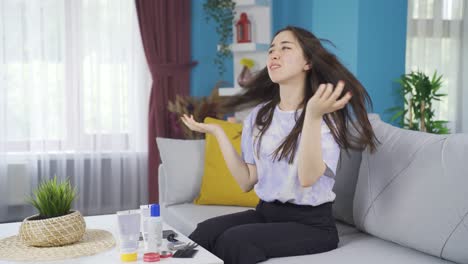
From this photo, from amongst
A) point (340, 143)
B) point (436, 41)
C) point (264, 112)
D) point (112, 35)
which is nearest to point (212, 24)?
point (112, 35)

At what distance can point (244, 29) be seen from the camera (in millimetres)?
4328

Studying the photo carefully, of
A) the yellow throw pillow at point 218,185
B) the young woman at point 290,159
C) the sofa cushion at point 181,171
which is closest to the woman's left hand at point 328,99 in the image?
the young woman at point 290,159

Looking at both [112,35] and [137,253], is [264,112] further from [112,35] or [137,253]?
[112,35]

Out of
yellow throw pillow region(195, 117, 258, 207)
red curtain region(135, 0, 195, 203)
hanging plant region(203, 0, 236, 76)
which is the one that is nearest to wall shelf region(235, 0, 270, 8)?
hanging plant region(203, 0, 236, 76)

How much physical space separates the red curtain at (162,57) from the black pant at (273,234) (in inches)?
101

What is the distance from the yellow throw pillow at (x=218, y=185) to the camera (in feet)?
8.97

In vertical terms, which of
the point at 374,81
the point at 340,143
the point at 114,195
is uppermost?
the point at 374,81

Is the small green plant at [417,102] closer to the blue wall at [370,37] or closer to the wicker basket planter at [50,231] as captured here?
the blue wall at [370,37]

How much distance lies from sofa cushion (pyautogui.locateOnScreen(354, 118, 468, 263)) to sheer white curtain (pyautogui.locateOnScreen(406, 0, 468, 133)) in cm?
292

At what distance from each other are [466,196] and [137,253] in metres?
1.01

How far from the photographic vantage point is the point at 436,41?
4898 millimetres

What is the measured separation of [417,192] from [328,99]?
0.54 m

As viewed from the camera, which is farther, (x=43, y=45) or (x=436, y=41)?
(x=436, y=41)

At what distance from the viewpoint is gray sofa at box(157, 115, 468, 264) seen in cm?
171
